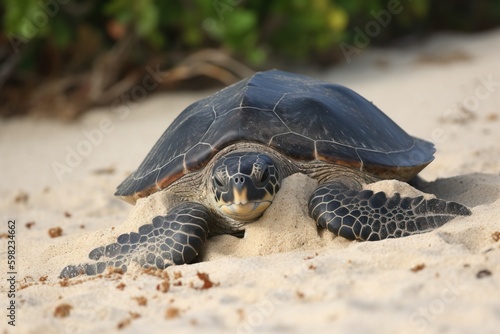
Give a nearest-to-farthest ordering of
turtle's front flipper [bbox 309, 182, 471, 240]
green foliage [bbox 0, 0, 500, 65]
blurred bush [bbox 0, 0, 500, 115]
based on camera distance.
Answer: turtle's front flipper [bbox 309, 182, 471, 240] → green foliage [bbox 0, 0, 500, 65] → blurred bush [bbox 0, 0, 500, 115]

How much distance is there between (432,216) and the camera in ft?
9.25

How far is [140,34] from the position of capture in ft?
24.0

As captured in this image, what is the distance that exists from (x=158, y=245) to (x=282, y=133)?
76 centimetres

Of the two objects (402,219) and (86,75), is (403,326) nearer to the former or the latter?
(402,219)

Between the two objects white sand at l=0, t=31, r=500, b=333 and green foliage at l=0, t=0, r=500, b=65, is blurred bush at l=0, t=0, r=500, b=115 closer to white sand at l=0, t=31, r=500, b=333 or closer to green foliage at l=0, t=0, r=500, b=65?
green foliage at l=0, t=0, r=500, b=65

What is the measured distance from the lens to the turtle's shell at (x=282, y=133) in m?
3.07

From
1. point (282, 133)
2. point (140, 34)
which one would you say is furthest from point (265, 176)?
point (140, 34)

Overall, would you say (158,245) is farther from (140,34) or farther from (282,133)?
(140,34)

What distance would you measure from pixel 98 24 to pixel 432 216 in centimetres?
615

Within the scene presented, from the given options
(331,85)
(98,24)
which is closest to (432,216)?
(331,85)

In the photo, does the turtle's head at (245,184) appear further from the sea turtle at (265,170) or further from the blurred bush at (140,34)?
the blurred bush at (140,34)

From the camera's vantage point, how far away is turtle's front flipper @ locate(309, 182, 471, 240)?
2.77 meters

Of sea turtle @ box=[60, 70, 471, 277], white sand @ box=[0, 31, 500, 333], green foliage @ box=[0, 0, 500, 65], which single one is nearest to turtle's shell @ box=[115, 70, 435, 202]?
sea turtle @ box=[60, 70, 471, 277]

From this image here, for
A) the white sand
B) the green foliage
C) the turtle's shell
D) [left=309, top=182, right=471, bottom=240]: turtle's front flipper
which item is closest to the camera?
the white sand
